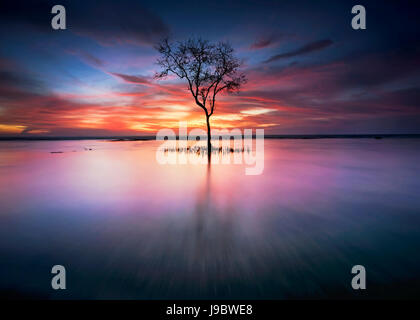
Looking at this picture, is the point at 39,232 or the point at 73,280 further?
the point at 39,232

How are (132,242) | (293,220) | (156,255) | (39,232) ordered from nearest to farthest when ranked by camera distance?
(156,255), (132,242), (39,232), (293,220)

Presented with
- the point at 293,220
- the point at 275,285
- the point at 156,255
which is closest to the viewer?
the point at 275,285

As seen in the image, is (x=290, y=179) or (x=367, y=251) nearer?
(x=367, y=251)

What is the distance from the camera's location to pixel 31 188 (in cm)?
642

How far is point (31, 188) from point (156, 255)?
20.0ft

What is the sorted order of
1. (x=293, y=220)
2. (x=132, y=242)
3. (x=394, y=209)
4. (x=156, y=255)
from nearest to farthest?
(x=156, y=255)
(x=132, y=242)
(x=293, y=220)
(x=394, y=209)
